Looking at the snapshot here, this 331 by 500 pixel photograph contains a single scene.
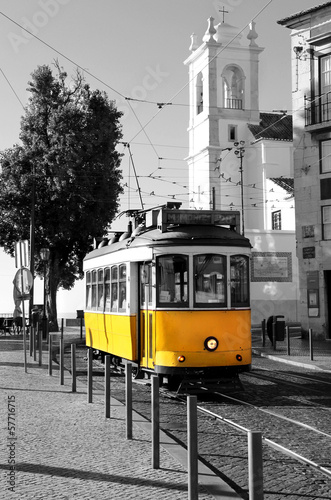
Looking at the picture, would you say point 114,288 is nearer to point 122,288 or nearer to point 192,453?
point 122,288

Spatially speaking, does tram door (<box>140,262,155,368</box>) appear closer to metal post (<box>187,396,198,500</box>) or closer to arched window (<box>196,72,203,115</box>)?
metal post (<box>187,396,198,500</box>)

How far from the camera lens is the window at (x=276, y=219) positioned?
52.5 meters

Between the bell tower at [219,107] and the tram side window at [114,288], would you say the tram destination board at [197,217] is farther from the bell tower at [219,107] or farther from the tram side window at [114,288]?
the bell tower at [219,107]

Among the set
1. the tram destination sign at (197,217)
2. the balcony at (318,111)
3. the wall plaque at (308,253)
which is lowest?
the tram destination sign at (197,217)

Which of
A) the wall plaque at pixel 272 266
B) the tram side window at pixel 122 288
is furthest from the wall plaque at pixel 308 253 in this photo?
the tram side window at pixel 122 288

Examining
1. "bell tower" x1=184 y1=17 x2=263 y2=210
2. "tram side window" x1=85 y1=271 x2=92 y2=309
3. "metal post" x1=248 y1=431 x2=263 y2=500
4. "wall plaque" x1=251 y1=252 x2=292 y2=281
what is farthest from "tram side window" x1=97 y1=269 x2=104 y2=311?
"bell tower" x1=184 y1=17 x2=263 y2=210

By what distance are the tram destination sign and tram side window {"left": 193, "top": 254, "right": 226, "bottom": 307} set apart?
2.66ft

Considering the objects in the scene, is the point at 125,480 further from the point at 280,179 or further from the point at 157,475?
the point at 280,179

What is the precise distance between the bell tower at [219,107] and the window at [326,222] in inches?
1110

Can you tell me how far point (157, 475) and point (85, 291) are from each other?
12.4 metres

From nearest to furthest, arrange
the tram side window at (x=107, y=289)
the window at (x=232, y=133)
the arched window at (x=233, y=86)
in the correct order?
the tram side window at (x=107, y=289)
the arched window at (x=233, y=86)
the window at (x=232, y=133)

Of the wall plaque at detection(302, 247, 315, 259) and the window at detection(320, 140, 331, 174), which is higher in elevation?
the window at detection(320, 140, 331, 174)

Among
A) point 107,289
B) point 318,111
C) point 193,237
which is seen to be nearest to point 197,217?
point 193,237

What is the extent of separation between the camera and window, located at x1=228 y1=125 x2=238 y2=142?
61375 mm
